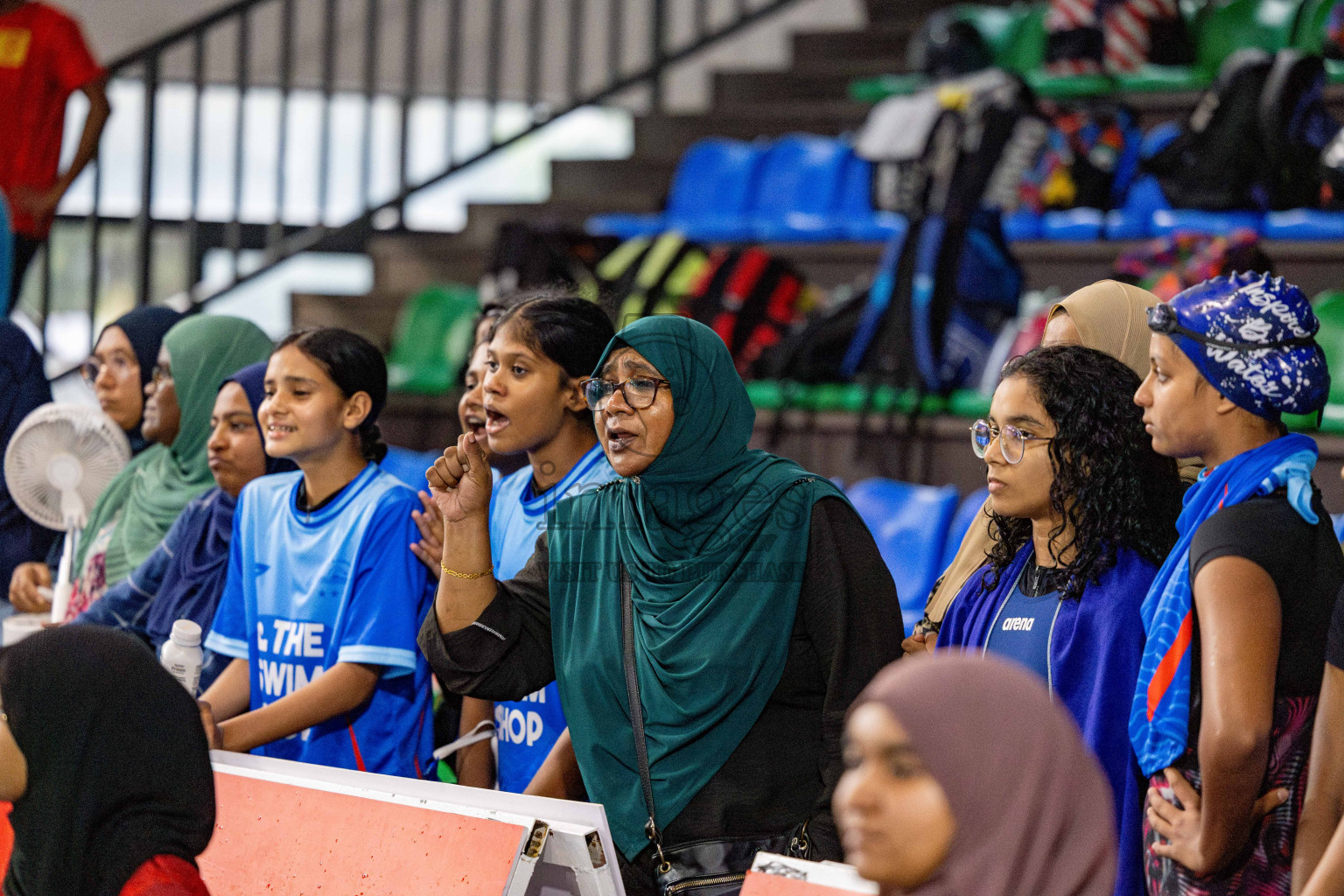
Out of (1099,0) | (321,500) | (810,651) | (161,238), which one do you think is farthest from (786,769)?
(161,238)

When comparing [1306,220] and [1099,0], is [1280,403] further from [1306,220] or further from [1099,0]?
[1099,0]

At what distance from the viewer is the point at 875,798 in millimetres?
1323

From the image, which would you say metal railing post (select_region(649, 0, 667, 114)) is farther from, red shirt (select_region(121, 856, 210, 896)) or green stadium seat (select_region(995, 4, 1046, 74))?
red shirt (select_region(121, 856, 210, 896))

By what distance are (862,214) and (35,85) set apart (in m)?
3.18

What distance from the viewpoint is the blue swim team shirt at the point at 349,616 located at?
2.72 meters

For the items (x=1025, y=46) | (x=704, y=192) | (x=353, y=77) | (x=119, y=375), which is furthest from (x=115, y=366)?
(x=353, y=77)

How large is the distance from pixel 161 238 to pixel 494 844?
6593 mm

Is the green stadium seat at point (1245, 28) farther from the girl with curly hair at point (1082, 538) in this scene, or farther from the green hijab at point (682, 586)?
the green hijab at point (682, 586)

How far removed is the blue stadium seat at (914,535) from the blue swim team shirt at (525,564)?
1.41 metres

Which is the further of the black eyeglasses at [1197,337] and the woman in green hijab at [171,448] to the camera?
the woman in green hijab at [171,448]

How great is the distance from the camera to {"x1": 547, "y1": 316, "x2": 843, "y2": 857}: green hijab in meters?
2.18

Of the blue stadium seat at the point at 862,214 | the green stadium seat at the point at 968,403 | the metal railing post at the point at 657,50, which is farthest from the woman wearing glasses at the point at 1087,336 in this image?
the metal railing post at the point at 657,50

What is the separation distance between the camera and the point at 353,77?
327 inches

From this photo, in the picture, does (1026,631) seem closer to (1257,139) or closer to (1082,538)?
(1082,538)
